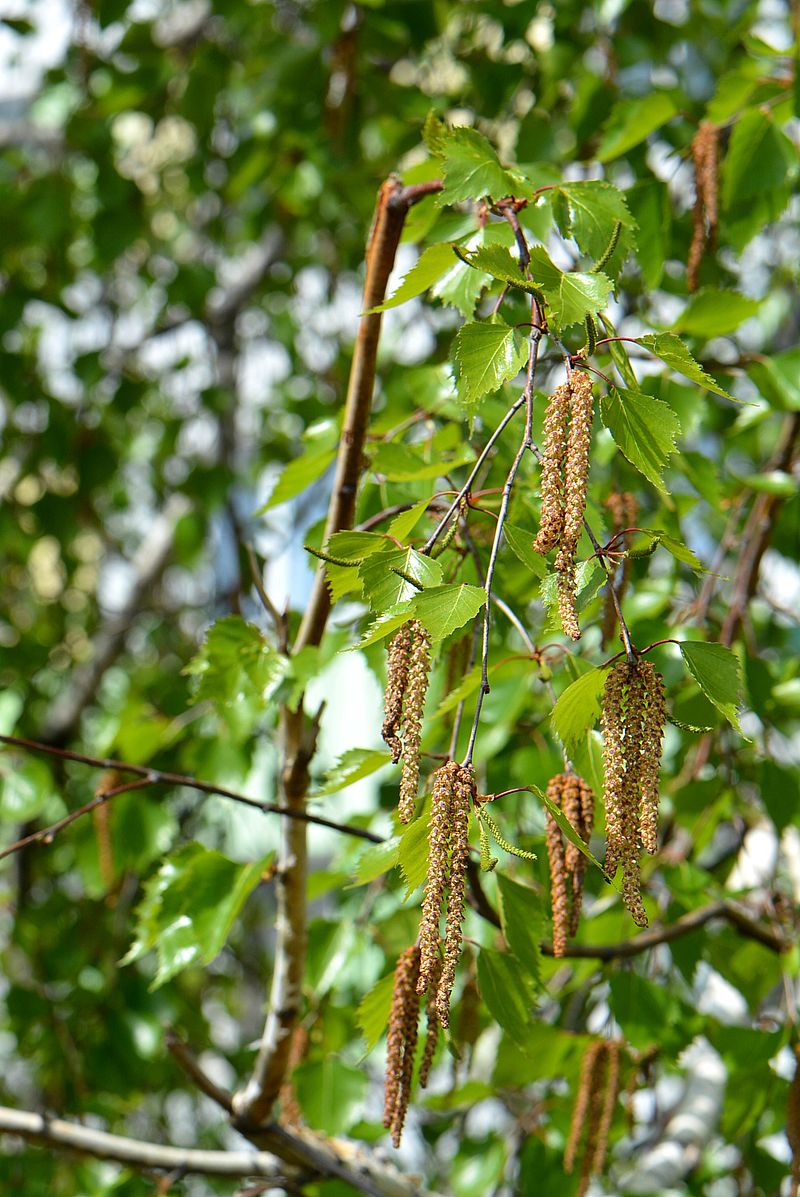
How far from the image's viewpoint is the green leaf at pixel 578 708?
65 cm

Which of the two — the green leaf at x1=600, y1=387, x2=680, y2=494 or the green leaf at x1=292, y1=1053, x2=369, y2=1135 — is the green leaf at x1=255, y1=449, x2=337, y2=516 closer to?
the green leaf at x1=600, y1=387, x2=680, y2=494

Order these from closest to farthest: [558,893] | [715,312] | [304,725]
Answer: [558,893]
[304,725]
[715,312]

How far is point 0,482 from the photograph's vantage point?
111 inches

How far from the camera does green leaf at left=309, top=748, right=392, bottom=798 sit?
0.82 metres

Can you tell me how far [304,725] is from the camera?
100cm

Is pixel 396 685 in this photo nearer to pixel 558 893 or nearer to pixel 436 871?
pixel 436 871

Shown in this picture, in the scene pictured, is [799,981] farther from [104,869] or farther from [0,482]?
[0,482]

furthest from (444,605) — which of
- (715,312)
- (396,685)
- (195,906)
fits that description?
(715,312)

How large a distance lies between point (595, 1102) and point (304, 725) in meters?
0.50

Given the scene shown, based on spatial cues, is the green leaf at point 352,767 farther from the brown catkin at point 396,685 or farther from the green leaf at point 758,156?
the green leaf at point 758,156

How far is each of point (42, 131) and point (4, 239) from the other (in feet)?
1.54

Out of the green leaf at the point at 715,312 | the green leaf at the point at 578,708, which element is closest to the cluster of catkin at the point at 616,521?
the green leaf at the point at 715,312

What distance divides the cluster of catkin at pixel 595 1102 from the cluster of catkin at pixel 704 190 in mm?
758

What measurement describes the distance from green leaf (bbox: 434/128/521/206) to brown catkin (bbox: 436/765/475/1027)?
375 millimetres
